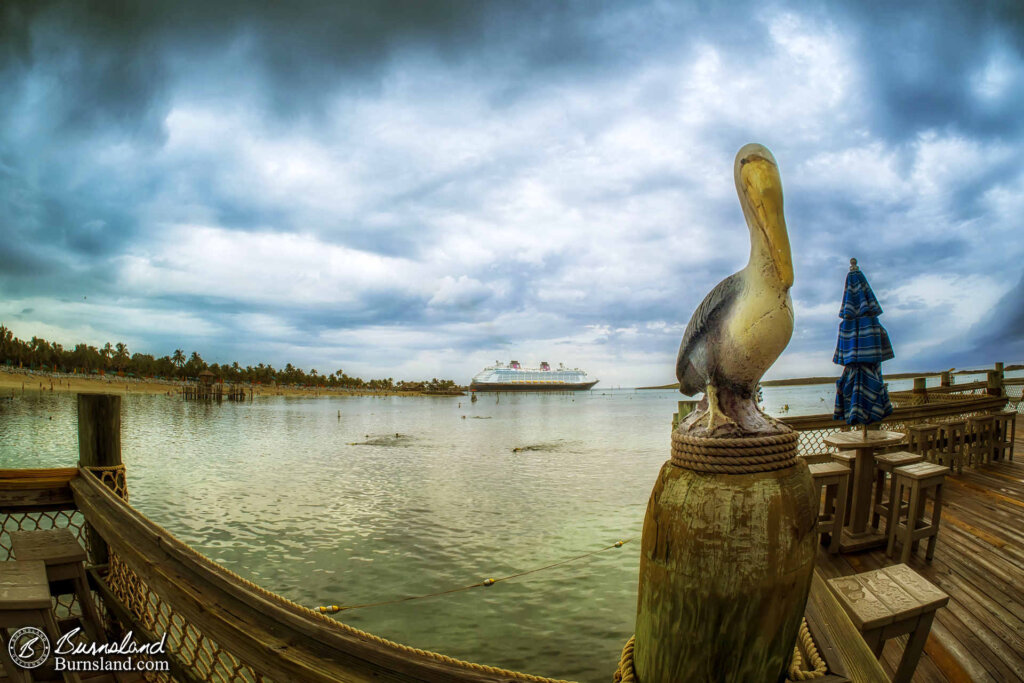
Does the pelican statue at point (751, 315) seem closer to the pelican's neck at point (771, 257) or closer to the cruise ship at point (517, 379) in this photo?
the pelican's neck at point (771, 257)

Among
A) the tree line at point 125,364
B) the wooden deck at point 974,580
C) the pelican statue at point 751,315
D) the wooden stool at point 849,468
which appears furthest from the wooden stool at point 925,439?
the tree line at point 125,364

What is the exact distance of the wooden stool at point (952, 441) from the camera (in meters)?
7.56

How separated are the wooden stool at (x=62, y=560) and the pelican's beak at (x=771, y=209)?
3744 millimetres

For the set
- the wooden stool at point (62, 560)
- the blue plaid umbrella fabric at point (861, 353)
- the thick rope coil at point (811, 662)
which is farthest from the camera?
the blue plaid umbrella fabric at point (861, 353)

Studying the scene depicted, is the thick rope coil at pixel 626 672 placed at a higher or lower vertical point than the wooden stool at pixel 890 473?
higher

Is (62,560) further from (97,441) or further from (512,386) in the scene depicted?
(512,386)

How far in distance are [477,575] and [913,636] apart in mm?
6311

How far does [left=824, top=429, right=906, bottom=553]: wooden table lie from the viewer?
188 inches

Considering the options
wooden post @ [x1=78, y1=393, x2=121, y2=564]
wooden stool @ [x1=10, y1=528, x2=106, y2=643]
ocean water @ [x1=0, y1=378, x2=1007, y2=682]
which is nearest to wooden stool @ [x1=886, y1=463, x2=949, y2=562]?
ocean water @ [x1=0, y1=378, x2=1007, y2=682]

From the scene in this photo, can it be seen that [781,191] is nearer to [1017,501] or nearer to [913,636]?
[913,636]

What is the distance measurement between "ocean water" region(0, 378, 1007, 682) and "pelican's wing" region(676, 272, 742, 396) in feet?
15.1

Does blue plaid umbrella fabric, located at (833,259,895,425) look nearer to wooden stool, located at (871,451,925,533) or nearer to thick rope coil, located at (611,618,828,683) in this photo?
wooden stool, located at (871,451,925,533)

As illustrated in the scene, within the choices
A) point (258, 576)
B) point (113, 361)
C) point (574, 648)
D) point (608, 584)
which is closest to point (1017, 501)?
point (608, 584)

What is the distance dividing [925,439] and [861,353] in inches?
138
